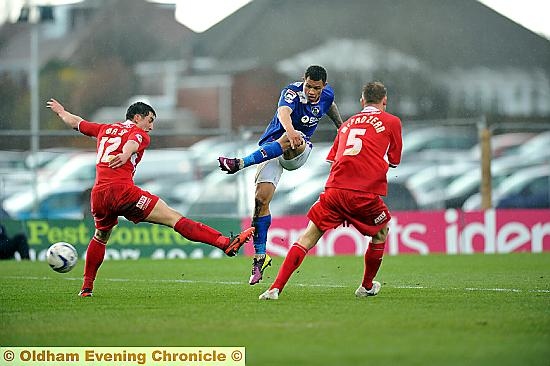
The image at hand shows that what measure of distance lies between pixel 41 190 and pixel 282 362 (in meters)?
15.4

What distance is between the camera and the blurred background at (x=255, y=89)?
70.0 feet

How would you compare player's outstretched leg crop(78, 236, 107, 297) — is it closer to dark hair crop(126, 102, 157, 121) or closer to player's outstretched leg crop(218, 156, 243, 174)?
dark hair crop(126, 102, 157, 121)

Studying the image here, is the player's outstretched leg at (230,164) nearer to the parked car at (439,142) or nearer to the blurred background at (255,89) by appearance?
the blurred background at (255,89)

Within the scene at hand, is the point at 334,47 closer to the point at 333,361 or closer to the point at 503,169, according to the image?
the point at 503,169

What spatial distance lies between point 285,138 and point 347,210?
4.99ft

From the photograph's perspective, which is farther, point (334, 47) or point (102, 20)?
point (102, 20)

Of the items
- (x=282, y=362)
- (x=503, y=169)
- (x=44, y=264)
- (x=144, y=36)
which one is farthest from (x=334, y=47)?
(x=282, y=362)

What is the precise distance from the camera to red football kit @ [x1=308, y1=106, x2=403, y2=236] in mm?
9406

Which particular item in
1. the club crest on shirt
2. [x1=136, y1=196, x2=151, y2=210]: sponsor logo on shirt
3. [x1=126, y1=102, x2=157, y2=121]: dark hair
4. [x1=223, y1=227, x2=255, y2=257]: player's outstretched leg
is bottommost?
[x1=223, y1=227, x2=255, y2=257]: player's outstretched leg

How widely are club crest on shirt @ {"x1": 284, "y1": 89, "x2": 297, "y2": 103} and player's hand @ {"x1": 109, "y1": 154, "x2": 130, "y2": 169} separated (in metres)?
1.67

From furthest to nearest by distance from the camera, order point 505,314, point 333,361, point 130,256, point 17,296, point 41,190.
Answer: point 41,190
point 130,256
point 17,296
point 505,314
point 333,361

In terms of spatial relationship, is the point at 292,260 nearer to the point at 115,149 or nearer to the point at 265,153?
the point at 265,153

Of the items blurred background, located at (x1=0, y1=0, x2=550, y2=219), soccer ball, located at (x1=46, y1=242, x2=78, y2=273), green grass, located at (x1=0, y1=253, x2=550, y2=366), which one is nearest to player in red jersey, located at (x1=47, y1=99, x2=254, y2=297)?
soccer ball, located at (x1=46, y1=242, x2=78, y2=273)

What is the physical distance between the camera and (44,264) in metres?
17.0
